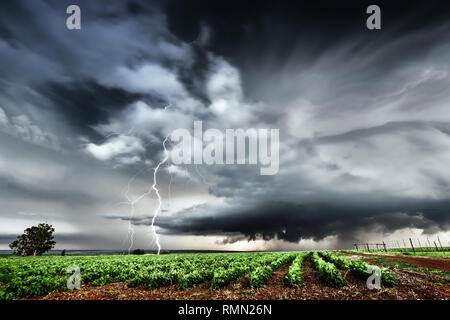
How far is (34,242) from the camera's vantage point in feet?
290

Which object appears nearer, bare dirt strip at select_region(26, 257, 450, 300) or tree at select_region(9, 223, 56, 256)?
bare dirt strip at select_region(26, 257, 450, 300)

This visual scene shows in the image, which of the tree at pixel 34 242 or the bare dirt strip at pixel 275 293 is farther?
the tree at pixel 34 242

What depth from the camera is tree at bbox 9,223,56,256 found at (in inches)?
3428

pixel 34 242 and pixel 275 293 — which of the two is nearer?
pixel 275 293

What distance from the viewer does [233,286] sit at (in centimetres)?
1480

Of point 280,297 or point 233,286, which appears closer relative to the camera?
point 280,297

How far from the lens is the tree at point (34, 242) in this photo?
3428 inches
